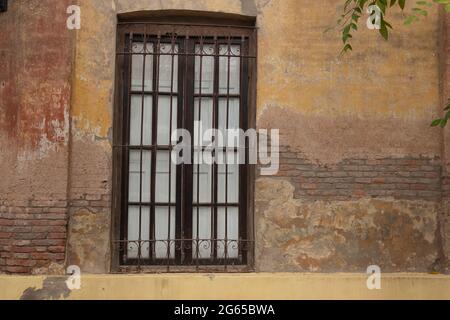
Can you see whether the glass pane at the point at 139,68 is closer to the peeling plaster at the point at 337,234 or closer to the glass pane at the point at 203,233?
the glass pane at the point at 203,233

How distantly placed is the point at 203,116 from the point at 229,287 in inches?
65.5

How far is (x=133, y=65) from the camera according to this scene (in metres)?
6.33

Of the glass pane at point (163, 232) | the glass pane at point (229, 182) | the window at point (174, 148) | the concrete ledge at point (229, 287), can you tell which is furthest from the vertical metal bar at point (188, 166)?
the concrete ledge at point (229, 287)

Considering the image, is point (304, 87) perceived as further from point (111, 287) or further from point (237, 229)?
point (111, 287)

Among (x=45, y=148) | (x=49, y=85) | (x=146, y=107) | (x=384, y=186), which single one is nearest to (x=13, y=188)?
(x=45, y=148)

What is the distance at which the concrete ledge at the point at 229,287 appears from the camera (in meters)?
5.75

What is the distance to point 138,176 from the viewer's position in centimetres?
623

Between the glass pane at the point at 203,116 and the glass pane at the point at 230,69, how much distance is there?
0.18 m

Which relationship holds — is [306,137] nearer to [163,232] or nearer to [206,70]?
[206,70]

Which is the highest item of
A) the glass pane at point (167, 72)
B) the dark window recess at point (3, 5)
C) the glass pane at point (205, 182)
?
the dark window recess at point (3, 5)

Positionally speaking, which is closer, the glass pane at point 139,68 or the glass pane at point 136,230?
the glass pane at point 136,230

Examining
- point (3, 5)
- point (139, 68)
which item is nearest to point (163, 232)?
point (139, 68)

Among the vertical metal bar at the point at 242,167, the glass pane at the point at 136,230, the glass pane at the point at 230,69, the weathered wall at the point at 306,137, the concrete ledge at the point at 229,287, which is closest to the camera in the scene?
the concrete ledge at the point at 229,287

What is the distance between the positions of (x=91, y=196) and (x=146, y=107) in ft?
3.34
